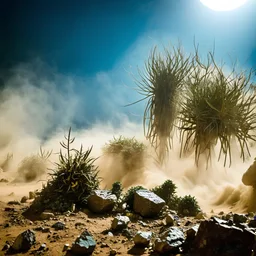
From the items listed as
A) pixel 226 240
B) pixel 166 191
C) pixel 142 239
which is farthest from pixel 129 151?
pixel 226 240

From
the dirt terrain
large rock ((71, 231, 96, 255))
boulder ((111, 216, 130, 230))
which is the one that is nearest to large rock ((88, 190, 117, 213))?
the dirt terrain

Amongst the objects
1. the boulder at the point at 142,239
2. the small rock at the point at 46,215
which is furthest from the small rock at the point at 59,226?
the boulder at the point at 142,239

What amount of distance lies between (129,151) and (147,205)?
7.86 metres

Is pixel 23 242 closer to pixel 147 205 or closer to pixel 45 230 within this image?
pixel 45 230

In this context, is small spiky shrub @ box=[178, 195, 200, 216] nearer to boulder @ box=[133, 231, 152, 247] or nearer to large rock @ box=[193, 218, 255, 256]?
boulder @ box=[133, 231, 152, 247]

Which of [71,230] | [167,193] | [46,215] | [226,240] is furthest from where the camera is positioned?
[167,193]

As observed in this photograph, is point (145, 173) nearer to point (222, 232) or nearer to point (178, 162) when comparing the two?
point (178, 162)

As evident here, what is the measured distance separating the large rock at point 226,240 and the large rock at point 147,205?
2.45 meters

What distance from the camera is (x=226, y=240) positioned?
3.21 meters

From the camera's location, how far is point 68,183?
650 cm

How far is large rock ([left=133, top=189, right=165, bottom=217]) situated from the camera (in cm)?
579

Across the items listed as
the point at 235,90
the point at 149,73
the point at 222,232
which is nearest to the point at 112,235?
the point at 222,232

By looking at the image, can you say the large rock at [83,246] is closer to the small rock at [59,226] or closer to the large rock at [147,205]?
the small rock at [59,226]

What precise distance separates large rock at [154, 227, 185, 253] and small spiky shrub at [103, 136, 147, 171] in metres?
9.33
